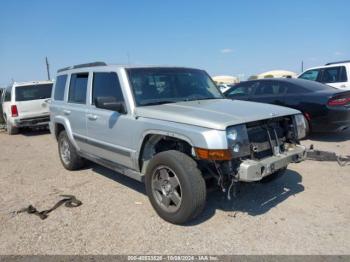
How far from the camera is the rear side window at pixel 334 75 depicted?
1067 centimetres

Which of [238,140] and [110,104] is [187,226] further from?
[110,104]

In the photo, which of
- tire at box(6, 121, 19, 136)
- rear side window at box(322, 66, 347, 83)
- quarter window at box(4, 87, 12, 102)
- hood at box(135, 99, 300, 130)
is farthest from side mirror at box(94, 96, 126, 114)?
quarter window at box(4, 87, 12, 102)

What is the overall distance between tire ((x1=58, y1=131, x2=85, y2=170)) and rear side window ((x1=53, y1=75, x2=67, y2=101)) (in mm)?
711

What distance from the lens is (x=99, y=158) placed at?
5.45 m

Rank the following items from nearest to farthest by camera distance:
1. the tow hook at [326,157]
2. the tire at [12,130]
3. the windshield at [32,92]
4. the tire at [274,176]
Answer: the tire at [274,176] → the tow hook at [326,157] → the windshield at [32,92] → the tire at [12,130]

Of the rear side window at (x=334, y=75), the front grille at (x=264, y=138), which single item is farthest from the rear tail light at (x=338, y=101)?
the front grille at (x=264, y=138)

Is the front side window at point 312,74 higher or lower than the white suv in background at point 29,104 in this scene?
higher

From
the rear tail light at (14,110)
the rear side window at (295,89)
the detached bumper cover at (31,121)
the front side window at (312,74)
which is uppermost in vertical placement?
the front side window at (312,74)

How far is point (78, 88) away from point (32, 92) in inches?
280

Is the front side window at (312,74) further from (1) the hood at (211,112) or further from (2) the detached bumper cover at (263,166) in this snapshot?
(2) the detached bumper cover at (263,166)

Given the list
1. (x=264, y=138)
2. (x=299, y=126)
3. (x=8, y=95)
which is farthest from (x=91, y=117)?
(x=8, y=95)

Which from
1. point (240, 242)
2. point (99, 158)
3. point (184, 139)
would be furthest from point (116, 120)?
point (240, 242)

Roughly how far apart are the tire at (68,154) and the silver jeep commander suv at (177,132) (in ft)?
1.61

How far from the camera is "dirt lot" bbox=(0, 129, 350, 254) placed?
3.61m
